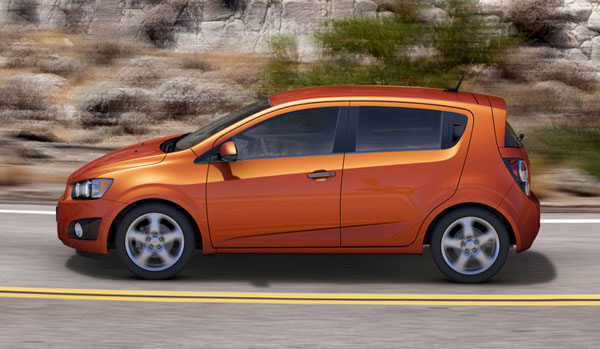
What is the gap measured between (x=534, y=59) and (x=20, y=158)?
27.3 ft

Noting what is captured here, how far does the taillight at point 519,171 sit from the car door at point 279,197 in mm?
1413

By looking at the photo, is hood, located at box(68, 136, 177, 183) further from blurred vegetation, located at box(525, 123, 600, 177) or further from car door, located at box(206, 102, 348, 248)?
blurred vegetation, located at box(525, 123, 600, 177)

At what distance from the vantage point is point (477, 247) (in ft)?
26.3

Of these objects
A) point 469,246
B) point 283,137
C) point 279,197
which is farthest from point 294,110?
point 469,246

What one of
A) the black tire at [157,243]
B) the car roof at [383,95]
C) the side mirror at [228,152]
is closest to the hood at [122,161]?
the black tire at [157,243]

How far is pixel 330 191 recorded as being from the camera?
25.8ft

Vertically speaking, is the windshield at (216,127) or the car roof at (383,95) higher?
the car roof at (383,95)

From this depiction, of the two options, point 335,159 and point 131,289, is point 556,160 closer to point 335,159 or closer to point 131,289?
point 335,159

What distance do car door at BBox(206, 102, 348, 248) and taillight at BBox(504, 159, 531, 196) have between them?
1413 millimetres

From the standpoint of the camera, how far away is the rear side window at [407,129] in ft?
26.3

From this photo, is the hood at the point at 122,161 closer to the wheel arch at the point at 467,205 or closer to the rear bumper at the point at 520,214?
the wheel arch at the point at 467,205

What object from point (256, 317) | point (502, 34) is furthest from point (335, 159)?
point (502, 34)

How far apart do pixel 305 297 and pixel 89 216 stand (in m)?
1.93

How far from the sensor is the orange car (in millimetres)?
7887
